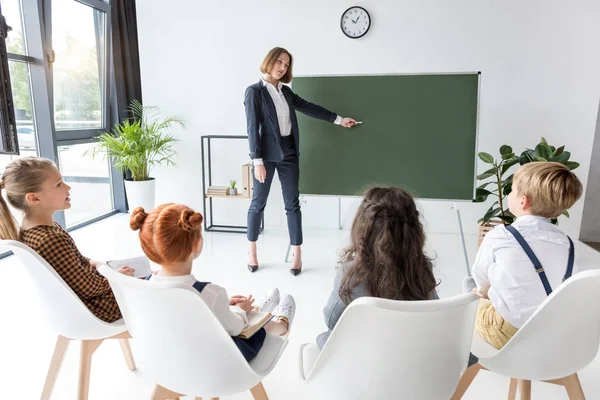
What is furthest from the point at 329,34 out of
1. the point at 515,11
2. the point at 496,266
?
the point at 496,266

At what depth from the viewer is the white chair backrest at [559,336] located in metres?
1.14

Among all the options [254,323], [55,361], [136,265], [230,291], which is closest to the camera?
[254,323]

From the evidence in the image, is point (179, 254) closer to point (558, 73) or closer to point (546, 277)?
point (546, 277)

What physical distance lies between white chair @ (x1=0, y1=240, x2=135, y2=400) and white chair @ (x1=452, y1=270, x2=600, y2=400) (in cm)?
125

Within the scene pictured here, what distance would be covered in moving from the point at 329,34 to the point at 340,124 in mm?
1274

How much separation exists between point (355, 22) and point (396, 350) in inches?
148

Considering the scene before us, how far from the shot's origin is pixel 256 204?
3.36m

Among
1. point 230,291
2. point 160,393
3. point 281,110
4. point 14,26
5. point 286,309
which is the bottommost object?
point 230,291

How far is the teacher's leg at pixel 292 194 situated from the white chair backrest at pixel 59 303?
191 centimetres

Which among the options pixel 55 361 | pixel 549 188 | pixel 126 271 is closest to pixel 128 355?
pixel 55 361

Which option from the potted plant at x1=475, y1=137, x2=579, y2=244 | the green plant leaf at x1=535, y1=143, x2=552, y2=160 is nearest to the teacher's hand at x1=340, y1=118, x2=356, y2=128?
the potted plant at x1=475, y1=137, x2=579, y2=244

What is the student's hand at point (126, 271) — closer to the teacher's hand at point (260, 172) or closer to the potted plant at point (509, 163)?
the teacher's hand at point (260, 172)

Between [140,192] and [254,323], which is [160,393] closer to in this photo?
[254,323]

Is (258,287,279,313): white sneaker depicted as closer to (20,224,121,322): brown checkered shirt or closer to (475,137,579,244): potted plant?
(20,224,121,322): brown checkered shirt
